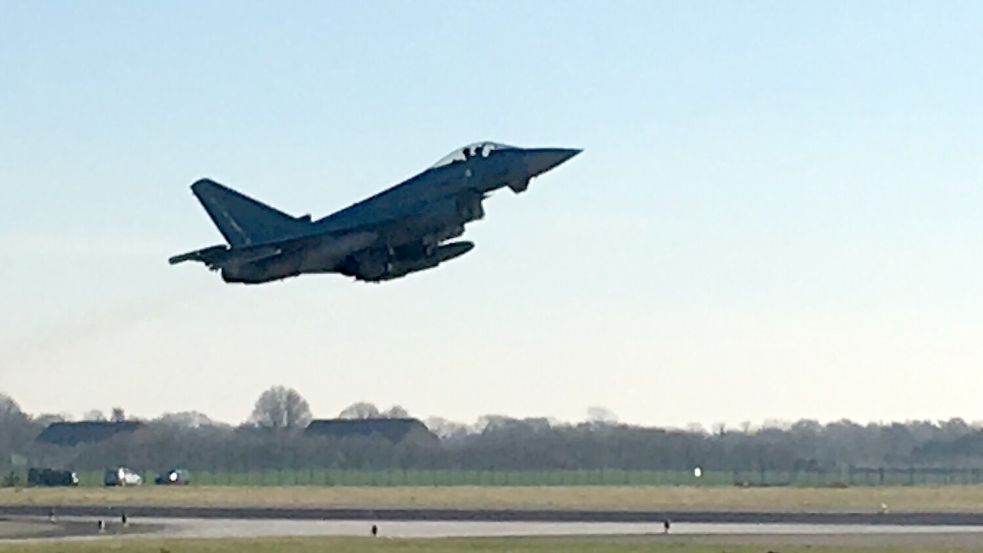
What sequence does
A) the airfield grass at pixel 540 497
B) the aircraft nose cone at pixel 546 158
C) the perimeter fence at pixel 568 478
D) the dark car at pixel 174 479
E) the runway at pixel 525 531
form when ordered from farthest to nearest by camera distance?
1. the dark car at pixel 174 479
2. the perimeter fence at pixel 568 478
3. the airfield grass at pixel 540 497
4. the runway at pixel 525 531
5. the aircraft nose cone at pixel 546 158

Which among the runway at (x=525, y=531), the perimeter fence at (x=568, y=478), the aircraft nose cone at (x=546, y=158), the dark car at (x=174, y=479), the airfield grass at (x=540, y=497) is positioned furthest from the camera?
the dark car at (x=174, y=479)

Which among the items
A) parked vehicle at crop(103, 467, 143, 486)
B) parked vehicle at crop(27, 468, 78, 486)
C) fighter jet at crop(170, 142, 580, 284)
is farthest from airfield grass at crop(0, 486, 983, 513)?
fighter jet at crop(170, 142, 580, 284)

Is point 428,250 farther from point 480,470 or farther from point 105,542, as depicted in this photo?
point 480,470

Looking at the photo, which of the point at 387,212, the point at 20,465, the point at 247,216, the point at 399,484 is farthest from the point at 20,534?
the point at 20,465

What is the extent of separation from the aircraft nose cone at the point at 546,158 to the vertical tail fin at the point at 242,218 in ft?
25.8

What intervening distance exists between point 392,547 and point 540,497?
4347 centimetres

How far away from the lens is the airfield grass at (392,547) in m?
57.2

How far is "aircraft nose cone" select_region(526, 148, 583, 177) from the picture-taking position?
50.9 m

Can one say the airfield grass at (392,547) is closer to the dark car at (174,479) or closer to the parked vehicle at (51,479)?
the parked vehicle at (51,479)

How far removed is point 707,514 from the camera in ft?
266

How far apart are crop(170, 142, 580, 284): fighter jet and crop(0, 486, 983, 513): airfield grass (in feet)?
122

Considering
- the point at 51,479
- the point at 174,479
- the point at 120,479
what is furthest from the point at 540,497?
the point at 51,479

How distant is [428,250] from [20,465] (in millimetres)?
110913

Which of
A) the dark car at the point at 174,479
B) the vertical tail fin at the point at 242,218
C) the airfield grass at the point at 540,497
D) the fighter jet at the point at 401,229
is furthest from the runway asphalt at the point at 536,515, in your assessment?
the dark car at the point at 174,479
